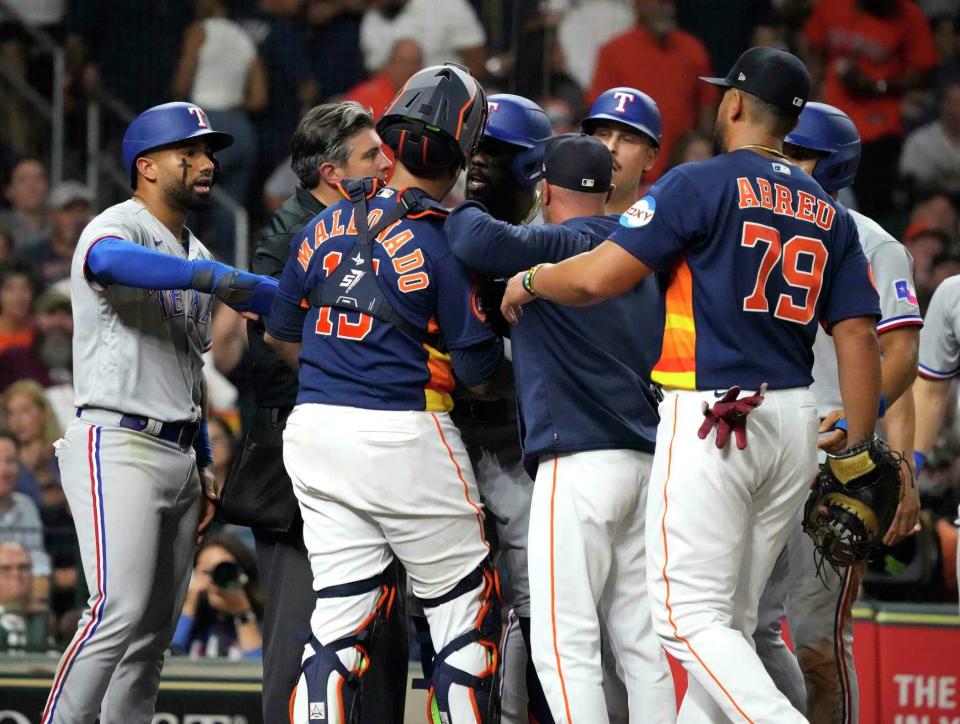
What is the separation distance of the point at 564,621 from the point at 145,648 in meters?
1.36

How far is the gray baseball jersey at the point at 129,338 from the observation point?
4133 mm

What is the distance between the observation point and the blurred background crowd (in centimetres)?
840

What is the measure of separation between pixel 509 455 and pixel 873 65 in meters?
5.45

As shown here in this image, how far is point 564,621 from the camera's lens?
3648 millimetres

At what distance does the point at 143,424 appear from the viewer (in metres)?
4.15

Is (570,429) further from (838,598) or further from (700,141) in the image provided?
(700,141)

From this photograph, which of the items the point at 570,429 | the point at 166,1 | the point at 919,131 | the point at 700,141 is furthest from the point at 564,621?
the point at 166,1

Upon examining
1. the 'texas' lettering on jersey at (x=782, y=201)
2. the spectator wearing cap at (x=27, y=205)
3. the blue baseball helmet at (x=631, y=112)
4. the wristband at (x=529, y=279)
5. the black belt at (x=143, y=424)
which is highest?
the spectator wearing cap at (x=27, y=205)

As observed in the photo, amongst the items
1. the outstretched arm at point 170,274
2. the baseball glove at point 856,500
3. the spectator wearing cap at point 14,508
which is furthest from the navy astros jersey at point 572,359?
the spectator wearing cap at point 14,508

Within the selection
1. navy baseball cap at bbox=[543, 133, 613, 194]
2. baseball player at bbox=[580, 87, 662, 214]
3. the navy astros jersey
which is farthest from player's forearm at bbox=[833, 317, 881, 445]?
baseball player at bbox=[580, 87, 662, 214]

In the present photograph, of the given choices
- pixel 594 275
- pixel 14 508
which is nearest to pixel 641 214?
pixel 594 275

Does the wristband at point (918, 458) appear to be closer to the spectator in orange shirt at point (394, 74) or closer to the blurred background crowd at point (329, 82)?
the blurred background crowd at point (329, 82)

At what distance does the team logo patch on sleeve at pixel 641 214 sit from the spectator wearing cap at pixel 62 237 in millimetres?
5862

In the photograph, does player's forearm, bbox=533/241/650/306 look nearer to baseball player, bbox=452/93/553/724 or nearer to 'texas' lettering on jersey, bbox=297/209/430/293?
'texas' lettering on jersey, bbox=297/209/430/293
